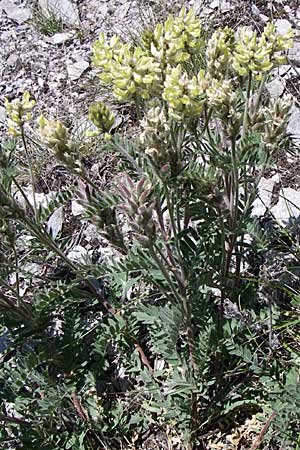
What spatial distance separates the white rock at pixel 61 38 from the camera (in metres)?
3.96

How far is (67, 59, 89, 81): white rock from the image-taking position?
3725 mm

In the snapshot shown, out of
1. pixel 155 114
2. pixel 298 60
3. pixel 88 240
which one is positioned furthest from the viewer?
pixel 298 60

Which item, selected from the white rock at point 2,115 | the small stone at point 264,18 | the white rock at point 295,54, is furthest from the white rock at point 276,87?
the white rock at point 2,115

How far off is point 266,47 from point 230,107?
0.24m

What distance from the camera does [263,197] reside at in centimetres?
283

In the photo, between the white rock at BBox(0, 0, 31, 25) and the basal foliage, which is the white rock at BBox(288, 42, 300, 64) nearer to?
the basal foliage

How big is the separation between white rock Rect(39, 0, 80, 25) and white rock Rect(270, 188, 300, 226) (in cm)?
206

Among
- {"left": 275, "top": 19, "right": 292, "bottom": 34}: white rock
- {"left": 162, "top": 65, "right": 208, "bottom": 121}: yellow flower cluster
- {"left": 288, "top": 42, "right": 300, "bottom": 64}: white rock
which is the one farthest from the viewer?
{"left": 275, "top": 19, "right": 292, "bottom": 34}: white rock

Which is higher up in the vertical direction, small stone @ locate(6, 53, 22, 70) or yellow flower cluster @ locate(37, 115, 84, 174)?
small stone @ locate(6, 53, 22, 70)

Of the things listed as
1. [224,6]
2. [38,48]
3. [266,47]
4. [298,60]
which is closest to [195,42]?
[266,47]

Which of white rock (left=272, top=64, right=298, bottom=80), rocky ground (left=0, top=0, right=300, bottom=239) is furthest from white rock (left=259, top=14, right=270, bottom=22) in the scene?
white rock (left=272, top=64, right=298, bottom=80)

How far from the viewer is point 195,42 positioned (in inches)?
72.9

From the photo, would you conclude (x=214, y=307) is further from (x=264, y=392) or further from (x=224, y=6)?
(x=224, y=6)

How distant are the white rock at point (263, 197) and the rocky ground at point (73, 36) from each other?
2.06 ft
